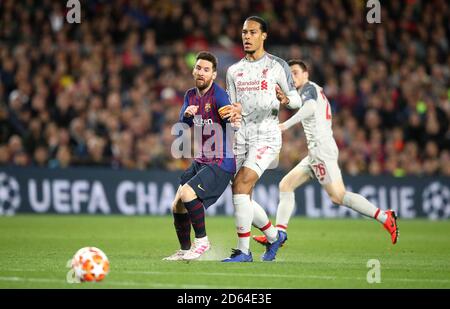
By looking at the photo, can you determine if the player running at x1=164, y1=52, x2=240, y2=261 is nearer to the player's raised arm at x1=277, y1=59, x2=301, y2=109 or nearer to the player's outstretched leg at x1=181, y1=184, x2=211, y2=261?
the player's outstretched leg at x1=181, y1=184, x2=211, y2=261

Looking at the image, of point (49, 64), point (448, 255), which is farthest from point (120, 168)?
point (448, 255)

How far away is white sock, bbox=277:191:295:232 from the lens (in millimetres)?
13047

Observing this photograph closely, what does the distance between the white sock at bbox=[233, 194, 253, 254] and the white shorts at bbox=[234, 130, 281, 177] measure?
0.38m

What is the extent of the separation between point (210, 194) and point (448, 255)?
384 centimetres

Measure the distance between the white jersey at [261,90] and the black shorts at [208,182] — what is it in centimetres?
74

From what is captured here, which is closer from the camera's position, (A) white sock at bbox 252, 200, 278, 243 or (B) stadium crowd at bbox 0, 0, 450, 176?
(A) white sock at bbox 252, 200, 278, 243

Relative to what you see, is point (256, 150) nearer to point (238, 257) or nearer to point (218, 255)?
point (238, 257)

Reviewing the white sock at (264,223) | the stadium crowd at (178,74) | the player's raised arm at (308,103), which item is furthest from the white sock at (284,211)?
the stadium crowd at (178,74)

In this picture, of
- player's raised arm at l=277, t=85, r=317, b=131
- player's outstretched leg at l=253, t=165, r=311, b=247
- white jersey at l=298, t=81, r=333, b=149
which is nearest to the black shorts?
player's outstretched leg at l=253, t=165, r=311, b=247

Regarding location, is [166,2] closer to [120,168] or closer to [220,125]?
[120,168]

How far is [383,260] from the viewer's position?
1183 centimetres

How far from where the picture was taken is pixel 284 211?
43.1 feet

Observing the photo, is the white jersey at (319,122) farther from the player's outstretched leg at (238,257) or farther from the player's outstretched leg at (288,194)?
the player's outstretched leg at (238,257)

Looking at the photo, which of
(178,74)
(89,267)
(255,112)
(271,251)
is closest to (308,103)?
(255,112)
